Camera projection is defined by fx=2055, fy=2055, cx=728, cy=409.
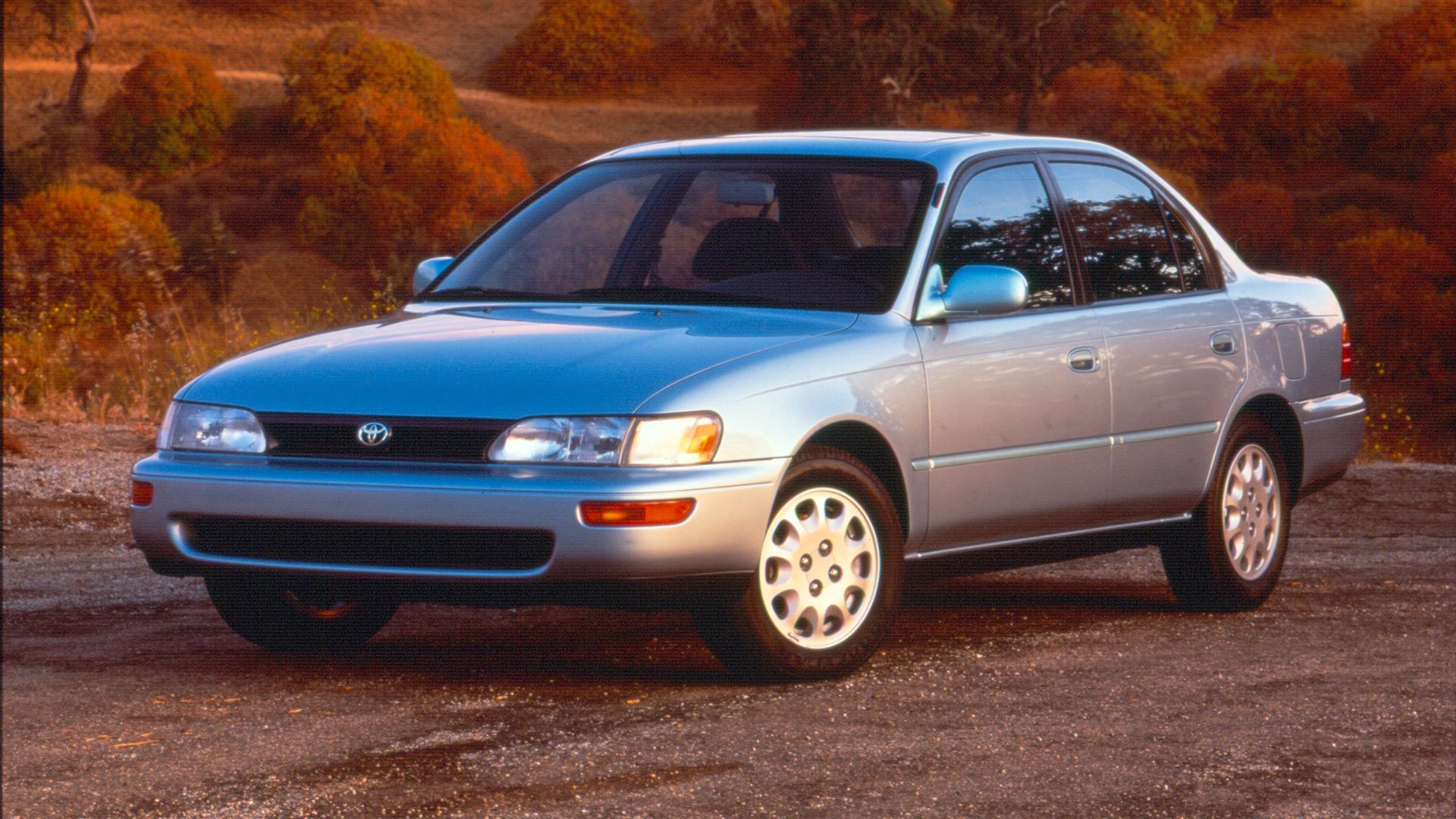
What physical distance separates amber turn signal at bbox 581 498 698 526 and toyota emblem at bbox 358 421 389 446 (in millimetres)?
598

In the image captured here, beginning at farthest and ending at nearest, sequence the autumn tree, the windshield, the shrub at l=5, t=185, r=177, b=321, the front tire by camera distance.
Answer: the autumn tree, the shrub at l=5, t=185, r=177, b=321, the windshield, the front tire

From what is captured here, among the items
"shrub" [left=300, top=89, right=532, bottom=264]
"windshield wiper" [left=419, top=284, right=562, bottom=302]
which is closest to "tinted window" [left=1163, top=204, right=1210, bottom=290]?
"windshield wiper" [left=419, top=284, right=562, bottom=302]

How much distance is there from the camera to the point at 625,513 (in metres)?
5.24

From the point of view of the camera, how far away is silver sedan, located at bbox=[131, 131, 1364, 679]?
211 inches

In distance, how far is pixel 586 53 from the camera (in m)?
86.9

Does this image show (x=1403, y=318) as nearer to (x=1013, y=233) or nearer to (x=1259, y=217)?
(x=1259, y=217)

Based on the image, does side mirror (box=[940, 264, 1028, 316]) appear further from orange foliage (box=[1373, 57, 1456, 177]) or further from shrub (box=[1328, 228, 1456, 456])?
orange foliage (box=[1373, 57, 1456, 177])

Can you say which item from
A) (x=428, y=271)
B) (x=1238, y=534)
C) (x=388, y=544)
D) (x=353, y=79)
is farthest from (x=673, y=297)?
(x=353, y=79)

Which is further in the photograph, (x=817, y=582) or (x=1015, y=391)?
(x=1015, y=391)

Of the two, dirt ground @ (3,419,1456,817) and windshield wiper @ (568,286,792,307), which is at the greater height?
windshield wiper @ (568,286,792,307)

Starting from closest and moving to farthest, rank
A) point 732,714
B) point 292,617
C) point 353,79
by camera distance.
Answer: point 732,714
point 292,617
point 353,79

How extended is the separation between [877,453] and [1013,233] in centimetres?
121

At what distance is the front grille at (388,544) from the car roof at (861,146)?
1974 millimetres

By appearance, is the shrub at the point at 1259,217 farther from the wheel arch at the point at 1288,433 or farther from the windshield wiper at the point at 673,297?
the windshield wiper at the point at 673,297
